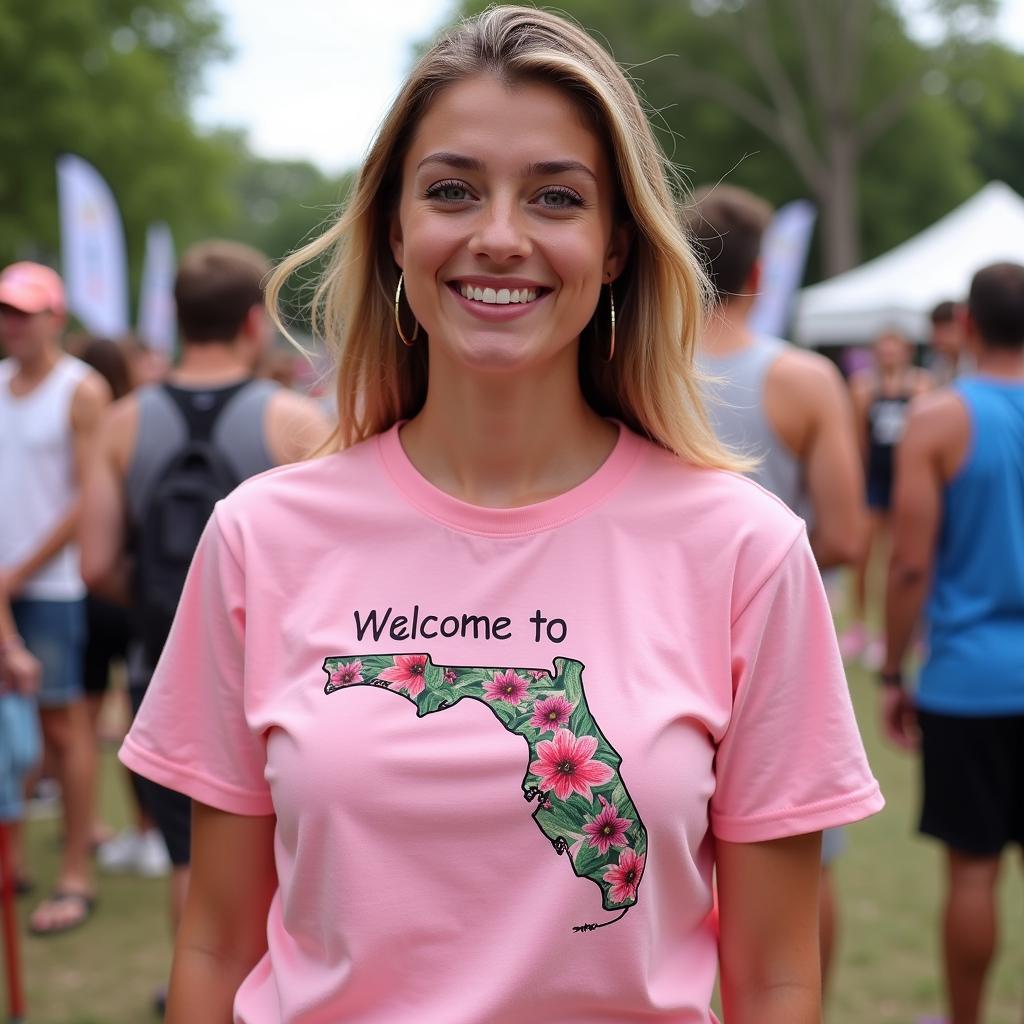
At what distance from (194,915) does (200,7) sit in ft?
105

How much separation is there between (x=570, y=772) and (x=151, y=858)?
4.58 metres

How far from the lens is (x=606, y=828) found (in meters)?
1.65

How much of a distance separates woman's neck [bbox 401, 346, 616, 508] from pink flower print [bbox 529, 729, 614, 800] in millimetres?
349

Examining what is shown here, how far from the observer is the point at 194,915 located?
188 centimetres

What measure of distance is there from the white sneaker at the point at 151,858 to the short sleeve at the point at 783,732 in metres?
4.46

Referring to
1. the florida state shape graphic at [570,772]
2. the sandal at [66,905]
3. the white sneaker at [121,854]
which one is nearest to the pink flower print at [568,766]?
the florida state shape graphic at [570,772]

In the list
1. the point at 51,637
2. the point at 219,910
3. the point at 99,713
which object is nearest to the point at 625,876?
the point at 219,910

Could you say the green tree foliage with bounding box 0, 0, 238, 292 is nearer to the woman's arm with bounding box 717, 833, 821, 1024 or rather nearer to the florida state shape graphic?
the florida state shape graphic

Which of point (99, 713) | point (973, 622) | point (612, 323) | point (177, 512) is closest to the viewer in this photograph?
point (612, 323)

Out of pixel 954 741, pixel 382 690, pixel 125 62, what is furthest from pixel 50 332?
pixel 125 62

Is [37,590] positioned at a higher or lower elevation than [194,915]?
higher

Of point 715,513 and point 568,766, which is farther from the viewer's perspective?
point 715,513

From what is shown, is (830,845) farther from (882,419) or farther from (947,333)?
(882,419)

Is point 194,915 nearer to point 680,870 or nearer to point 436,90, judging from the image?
point 680,870
